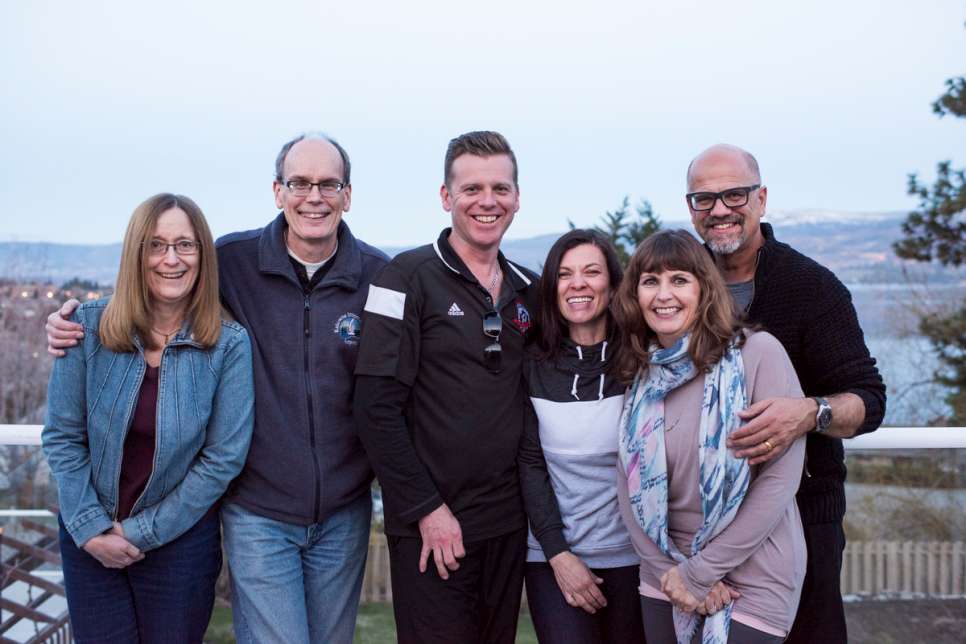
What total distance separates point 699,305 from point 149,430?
1633 millimetres

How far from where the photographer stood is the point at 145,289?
104 inches

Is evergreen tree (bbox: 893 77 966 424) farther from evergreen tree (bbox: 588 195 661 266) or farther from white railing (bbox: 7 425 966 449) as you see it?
white railing (bbox: 7 425 966 449)

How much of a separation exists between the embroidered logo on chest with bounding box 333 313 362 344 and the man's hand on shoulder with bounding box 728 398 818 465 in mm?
1192

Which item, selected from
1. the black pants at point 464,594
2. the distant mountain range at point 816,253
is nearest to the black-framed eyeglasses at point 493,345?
the black pants at point 464,594

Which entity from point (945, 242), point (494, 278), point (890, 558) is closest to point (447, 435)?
point (494, 278)

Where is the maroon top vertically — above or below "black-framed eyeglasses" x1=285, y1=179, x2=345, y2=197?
below

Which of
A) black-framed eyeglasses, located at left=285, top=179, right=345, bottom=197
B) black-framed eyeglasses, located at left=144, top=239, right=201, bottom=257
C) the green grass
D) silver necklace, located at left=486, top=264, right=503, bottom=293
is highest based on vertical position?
black-framed eyeglasses, located at left=285, top=179, right=345, bottom=197

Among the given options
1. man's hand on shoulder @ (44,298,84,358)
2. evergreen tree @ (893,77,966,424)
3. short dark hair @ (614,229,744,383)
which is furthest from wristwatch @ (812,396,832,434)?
evergreen tree @ (893,77,966,424)

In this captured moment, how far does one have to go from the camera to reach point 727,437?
241cm

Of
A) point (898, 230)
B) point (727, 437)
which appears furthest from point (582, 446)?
point (898, 230)

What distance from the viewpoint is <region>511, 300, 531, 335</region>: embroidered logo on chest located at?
114 inches

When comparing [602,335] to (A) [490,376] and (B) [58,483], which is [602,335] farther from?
(B) [58,483]

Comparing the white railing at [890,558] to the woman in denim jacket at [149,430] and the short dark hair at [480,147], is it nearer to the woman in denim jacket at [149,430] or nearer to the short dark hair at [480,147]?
the woman in denim jacket at [149,430]

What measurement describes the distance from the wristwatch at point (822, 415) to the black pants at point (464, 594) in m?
0.95
